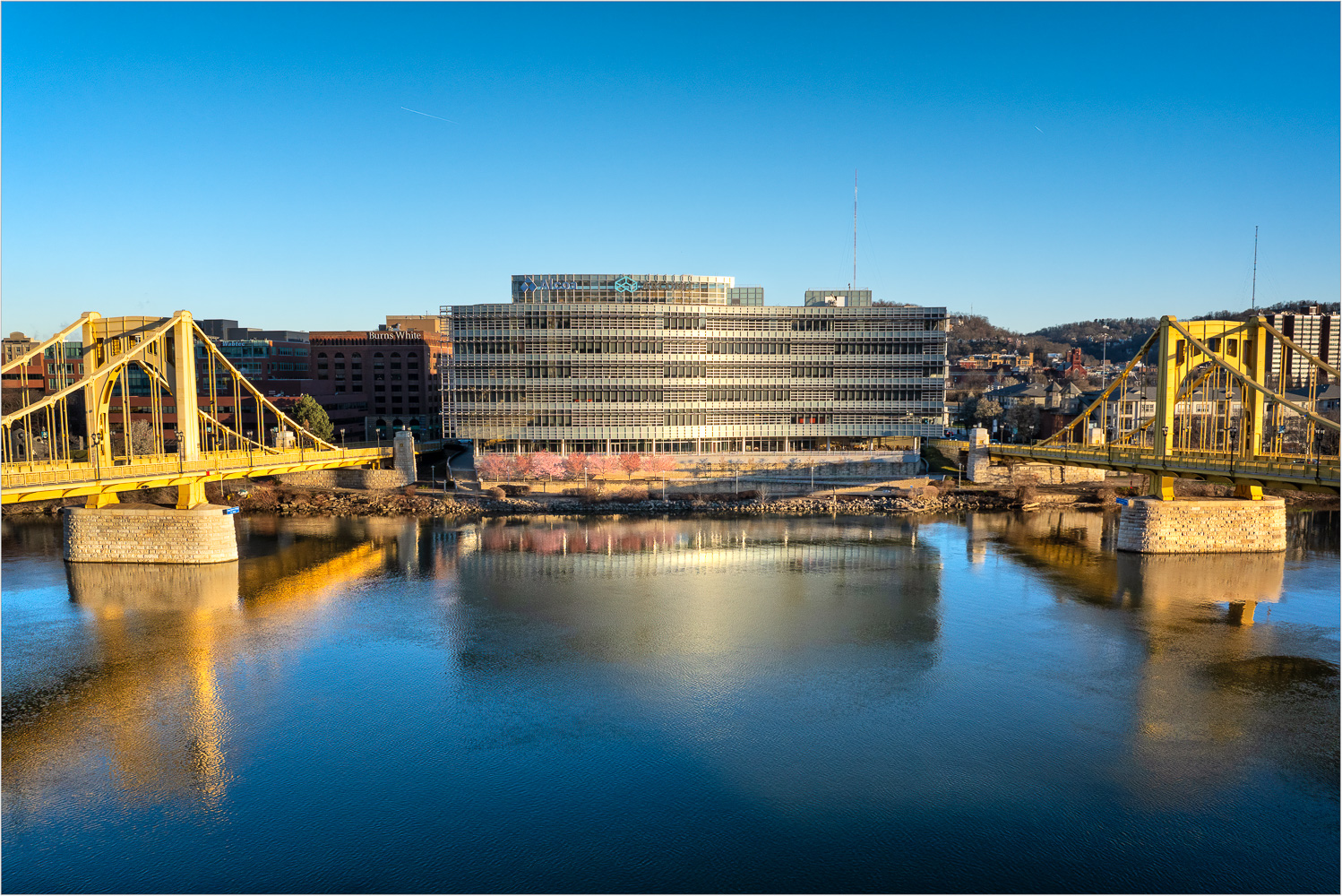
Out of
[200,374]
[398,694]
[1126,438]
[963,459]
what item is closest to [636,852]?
[398,694]

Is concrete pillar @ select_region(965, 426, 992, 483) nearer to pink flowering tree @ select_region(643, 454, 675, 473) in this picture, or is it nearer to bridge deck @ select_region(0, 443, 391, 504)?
pink flowering tree @ select_region(643, 454, 675, 473)

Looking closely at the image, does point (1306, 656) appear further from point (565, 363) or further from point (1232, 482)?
point (565, 363)

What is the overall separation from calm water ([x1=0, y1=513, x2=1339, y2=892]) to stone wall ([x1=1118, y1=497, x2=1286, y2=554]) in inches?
215

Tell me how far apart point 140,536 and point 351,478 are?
111ft

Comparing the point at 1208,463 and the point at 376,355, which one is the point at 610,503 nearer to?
the point at 1208,463

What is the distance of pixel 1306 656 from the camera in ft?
140

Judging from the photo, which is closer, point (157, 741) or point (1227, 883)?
point (1227, 883)

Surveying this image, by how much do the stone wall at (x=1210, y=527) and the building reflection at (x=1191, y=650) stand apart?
0.93 metres

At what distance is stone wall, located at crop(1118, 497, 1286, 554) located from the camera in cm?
6525

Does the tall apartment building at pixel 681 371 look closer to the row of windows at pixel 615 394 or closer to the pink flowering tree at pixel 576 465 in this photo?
the row of windows at pixel 615 394

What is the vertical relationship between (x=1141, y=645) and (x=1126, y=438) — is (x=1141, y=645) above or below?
below

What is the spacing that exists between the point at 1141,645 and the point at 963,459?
5891 cm

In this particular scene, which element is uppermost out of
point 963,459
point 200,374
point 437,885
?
point 200,374

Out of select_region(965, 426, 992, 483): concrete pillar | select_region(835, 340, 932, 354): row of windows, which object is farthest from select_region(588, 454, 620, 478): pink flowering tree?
select_region(965, 426, 992, 483): concrete pillar
